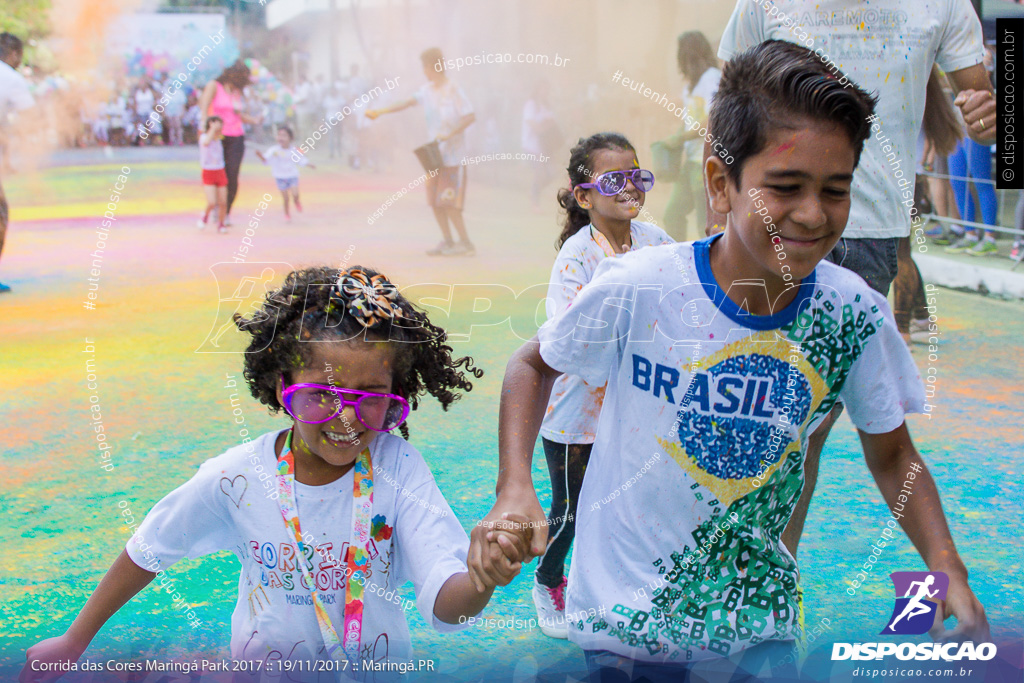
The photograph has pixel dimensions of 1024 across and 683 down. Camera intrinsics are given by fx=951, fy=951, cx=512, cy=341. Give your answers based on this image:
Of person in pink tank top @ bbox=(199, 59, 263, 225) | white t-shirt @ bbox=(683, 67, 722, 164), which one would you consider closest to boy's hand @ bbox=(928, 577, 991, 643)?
white t-shirt @ bbox=(683, 67, 722, 164)

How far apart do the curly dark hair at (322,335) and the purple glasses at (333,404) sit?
72 millimetres

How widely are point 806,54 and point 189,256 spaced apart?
7.14 m

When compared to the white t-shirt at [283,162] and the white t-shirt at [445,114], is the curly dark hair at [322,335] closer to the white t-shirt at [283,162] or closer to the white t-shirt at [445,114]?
the white t-shirt at [445,114]

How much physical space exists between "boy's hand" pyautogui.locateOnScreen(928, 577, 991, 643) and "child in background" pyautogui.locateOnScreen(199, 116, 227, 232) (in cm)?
728

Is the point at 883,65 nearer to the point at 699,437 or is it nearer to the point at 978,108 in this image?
the point at 978,108

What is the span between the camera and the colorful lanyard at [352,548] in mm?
1551

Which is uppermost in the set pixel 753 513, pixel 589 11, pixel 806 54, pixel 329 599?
pixel 589 11

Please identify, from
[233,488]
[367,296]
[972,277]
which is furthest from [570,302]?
[972,277]

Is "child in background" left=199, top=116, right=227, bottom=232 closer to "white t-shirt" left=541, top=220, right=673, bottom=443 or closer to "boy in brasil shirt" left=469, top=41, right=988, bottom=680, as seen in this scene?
"white t-shirt" left=541, top=220, right=673, bottom=443

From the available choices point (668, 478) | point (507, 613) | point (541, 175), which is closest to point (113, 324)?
point (507, 613)

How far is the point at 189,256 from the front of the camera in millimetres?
7879

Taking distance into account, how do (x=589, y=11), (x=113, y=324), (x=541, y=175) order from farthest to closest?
1. (x=541, y=175)
2. (x=589, y=11)
3. (x=113, y=324)

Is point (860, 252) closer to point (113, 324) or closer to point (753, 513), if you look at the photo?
point (753, 513)

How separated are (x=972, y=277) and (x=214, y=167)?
604cm
